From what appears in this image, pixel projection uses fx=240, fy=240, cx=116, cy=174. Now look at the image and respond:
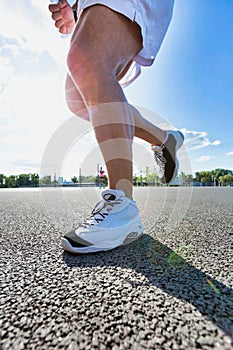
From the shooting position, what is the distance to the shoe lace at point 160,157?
1358 millimetres

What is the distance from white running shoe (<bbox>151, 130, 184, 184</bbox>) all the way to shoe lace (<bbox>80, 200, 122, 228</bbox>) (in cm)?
57

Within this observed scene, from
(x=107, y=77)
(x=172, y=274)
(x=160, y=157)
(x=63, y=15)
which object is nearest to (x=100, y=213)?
(x=172, y=274)

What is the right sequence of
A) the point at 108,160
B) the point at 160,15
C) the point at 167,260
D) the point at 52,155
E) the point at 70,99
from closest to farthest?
the point at 167,260 < the point at 108,160 < the point at 160,15 < the point at 70,99 < the point at 52,155

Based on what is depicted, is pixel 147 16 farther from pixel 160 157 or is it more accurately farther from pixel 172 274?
pixel 172 274

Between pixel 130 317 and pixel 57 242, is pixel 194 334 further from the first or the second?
pixel 57 242

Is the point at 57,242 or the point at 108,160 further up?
the point at 108,160

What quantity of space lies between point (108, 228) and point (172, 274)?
29 cm

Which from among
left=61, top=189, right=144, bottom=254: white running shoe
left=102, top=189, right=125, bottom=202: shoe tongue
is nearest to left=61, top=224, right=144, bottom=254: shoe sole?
left=61, top=189, right=144, bottom=254: white running shoe

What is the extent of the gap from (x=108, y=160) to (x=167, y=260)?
0.44 meters

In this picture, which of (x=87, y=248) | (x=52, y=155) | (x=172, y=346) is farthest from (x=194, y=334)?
(x=52, y=155)

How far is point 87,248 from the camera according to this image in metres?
0.76

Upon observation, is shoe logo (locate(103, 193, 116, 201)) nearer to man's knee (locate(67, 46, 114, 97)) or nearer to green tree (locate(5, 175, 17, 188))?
man's knee (locate(67, 46, 114, 97))

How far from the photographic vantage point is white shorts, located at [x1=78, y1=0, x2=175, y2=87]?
0.89m

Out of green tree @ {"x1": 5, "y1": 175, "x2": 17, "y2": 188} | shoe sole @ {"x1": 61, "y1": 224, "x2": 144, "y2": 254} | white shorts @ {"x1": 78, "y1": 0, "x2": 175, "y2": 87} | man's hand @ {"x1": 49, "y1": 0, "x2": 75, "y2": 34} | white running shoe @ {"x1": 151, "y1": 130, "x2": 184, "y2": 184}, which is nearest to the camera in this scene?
shoe sole @ {"x1": 61, "y1": 224, "x2": 144, "y2": 254}
